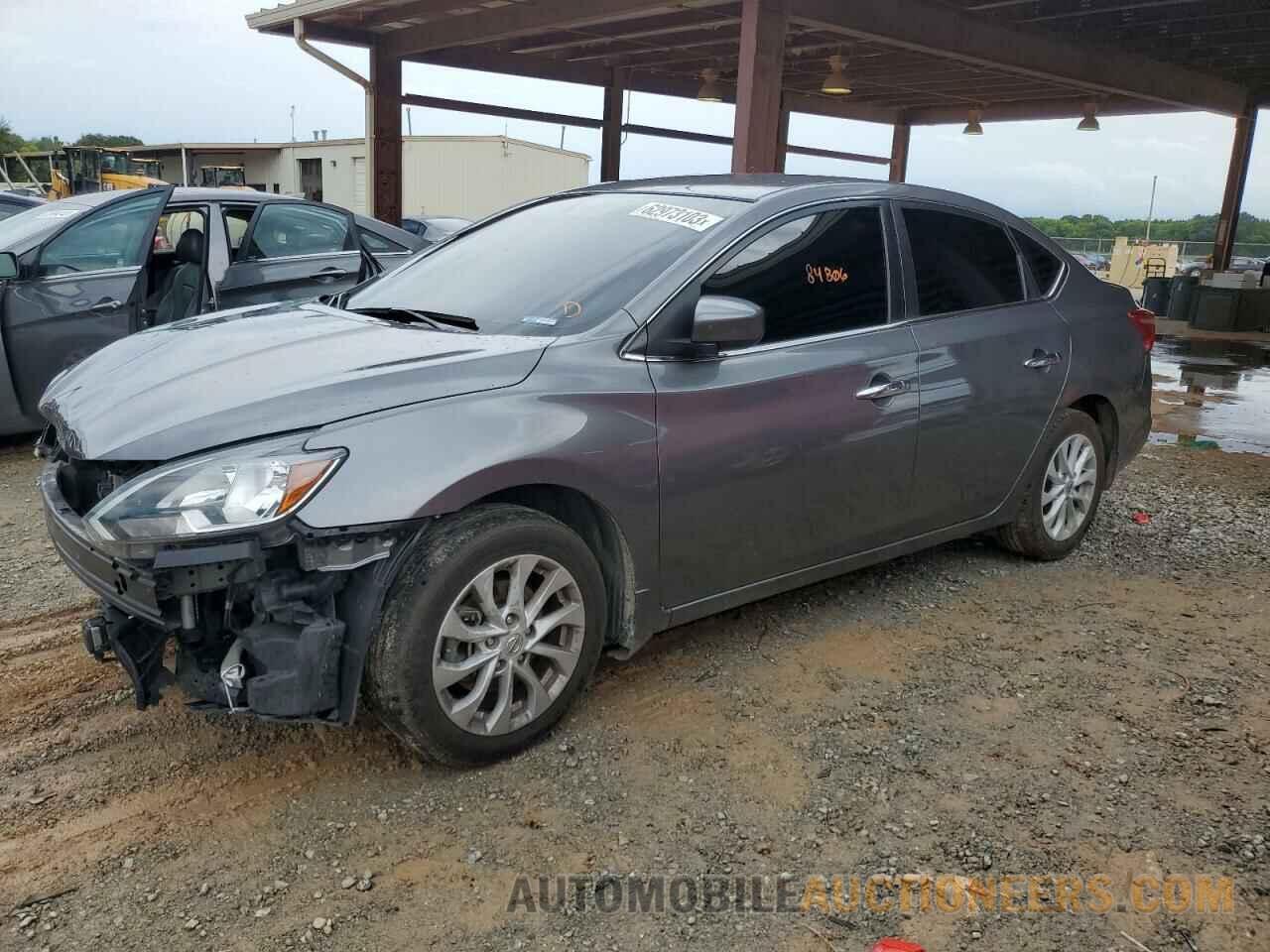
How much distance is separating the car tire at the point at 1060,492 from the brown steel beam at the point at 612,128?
465 inches

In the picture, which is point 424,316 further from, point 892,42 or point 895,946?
point 892,42

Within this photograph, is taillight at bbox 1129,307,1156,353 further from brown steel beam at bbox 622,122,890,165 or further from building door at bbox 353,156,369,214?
building door at bbox 353,156,369,214

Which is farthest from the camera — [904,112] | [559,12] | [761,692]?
[904,112]

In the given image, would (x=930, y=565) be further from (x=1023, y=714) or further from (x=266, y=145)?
(x=266, y=145)

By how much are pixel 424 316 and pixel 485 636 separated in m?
1.22

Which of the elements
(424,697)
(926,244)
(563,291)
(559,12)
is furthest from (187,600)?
(559,12)

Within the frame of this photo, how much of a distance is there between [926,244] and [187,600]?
2.94 meters

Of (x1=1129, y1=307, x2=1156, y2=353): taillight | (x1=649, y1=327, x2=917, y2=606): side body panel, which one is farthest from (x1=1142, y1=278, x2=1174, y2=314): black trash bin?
(x1=649, y1=327, x2=917, y2=606): side body panel

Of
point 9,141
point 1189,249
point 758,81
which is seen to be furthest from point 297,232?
point 9,141

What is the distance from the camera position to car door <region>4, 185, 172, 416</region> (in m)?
6.01

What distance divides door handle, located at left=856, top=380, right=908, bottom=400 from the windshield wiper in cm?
136

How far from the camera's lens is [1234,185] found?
16.2 m

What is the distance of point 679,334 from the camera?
3.24 metres

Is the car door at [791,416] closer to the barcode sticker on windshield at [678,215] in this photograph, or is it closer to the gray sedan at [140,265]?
the barcode sticker on windshield at [678,215]
